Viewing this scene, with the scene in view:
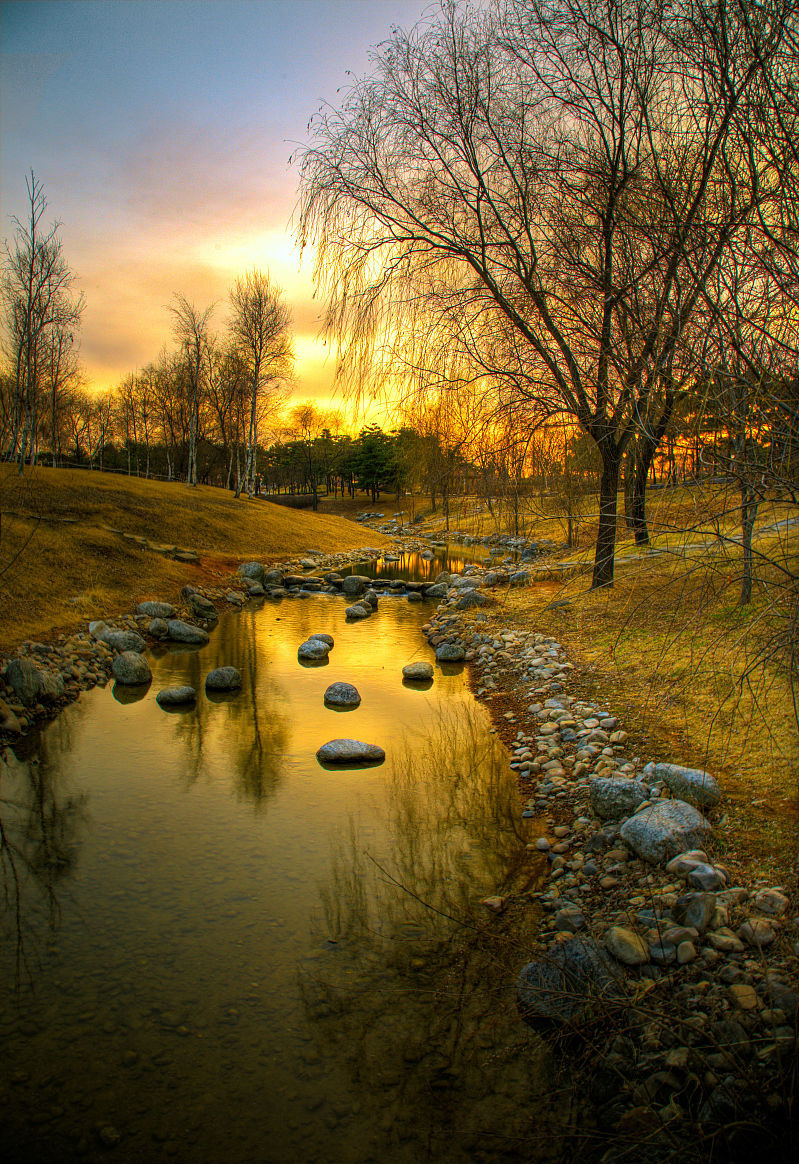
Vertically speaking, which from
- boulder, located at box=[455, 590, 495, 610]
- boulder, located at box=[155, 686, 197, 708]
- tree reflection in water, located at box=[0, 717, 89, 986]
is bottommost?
tree reflection in water, located at box=[0, 717, 89, 986]

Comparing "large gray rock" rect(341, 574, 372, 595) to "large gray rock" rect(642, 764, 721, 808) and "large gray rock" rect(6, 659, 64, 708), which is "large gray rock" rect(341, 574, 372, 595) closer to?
"large gray rock" rect(6, 659, 64, 708)

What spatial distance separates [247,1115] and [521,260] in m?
8.32

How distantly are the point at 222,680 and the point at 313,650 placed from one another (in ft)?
6.97

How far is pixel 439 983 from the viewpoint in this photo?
345cm

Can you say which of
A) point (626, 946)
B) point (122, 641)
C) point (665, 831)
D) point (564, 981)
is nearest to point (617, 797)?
point (665, 831)

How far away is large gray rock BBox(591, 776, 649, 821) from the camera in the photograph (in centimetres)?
469

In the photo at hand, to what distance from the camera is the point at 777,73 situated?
268 centimetres

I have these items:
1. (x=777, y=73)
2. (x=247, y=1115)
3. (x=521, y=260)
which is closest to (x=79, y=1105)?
(x=247, y=1115)

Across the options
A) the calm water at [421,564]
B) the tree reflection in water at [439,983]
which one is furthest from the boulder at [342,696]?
the calm water at [421,564]

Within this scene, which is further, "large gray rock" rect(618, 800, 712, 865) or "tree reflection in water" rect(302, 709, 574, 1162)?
"large gray rock" rect(618, 800, 712, 865)

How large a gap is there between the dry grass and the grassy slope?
6.09 meters

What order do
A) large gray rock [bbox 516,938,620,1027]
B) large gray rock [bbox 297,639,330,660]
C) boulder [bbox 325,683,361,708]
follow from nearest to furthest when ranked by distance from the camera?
large gray rock [bbox 516,938,620,1027]
boulder [bbox 325,683,361,708]
large gray rock [bbox 297,639,330,660]

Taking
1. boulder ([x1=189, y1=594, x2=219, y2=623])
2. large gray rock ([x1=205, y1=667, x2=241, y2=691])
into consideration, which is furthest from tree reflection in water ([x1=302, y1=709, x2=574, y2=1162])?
boulder ([x1=189, y1=594, x2=219, y2=623])

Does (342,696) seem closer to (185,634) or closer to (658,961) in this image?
(185,634)
